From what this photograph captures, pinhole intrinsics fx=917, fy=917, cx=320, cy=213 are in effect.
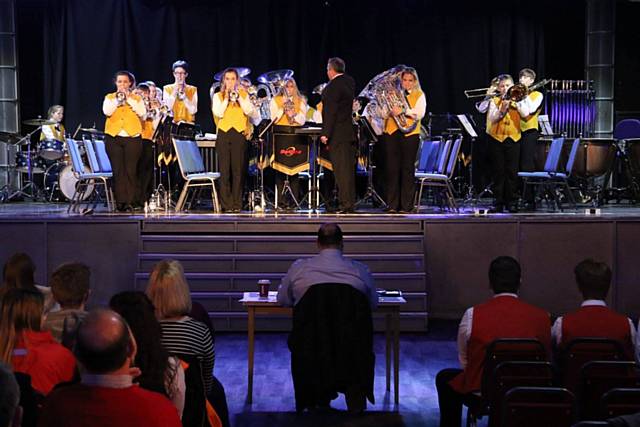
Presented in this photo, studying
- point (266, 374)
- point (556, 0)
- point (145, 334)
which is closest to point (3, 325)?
point (145, 334)

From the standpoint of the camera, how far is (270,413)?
5723 millimetres

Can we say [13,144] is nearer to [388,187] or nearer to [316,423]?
[388,187]

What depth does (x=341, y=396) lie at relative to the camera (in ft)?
20.3

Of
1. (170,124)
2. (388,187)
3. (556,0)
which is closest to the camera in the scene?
(388,187)

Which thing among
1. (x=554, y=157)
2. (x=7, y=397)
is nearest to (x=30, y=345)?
(x=7, y=397)

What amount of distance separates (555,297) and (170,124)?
516cm

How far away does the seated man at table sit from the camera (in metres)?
5.29

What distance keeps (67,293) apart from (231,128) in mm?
5935

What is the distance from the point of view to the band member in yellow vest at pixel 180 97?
1088cm

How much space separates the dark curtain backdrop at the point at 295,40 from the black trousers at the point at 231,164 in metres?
4.50

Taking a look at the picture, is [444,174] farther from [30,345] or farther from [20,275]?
[30,345]

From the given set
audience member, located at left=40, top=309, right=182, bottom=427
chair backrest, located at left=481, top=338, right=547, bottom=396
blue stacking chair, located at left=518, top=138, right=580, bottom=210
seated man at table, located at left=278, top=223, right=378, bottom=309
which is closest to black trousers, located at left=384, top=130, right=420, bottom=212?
blue stacking chair, located at left=518, top=138, right=580, bottom=210

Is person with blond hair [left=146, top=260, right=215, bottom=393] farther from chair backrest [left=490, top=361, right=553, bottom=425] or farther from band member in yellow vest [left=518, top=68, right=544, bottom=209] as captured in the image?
band member in yellow vest [left=518, top=68, right=544, bottom=209]

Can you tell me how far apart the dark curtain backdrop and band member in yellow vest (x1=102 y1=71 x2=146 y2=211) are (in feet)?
15.4
